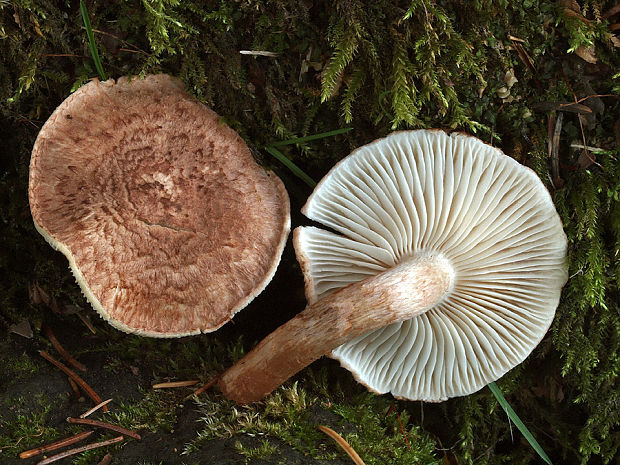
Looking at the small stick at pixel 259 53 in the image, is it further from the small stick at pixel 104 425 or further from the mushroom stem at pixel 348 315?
the small stick at pixel 104 425

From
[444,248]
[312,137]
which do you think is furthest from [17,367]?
[444,248]

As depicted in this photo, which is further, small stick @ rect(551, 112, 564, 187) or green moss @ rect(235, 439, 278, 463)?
small stick @ rect(551, 112, 564, 187)

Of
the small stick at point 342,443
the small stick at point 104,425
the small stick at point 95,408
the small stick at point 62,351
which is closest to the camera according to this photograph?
the small stick at point 342,443

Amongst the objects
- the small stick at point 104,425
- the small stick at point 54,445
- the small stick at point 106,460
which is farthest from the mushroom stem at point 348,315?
the small stick at point 54,445

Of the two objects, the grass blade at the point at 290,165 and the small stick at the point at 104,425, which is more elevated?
the grass blade at the point at 290,165

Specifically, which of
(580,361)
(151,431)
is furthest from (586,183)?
(151,431)

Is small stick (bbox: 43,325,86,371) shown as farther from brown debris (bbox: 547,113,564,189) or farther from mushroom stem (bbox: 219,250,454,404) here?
brown debris (bbox: 547,113,564,189)

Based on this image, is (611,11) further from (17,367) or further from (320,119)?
(17,367)

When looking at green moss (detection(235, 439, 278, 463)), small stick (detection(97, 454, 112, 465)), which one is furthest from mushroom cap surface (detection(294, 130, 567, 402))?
small stick (detection(97, 454, 112, 465))

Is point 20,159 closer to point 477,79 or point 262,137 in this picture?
point 262,137
